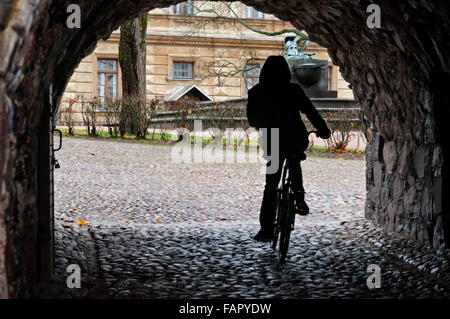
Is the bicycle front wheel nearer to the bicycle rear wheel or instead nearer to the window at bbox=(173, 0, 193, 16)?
the bicycle rear wheel

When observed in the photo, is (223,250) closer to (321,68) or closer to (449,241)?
(449,241)

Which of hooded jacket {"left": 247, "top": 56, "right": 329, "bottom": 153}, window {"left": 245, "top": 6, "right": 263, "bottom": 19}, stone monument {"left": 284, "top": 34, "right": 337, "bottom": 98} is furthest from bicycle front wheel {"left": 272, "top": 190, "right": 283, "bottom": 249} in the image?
window {"left": 245, "top": 6, "right": 263, "bottom": 19}

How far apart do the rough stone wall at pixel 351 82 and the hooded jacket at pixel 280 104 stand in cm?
77

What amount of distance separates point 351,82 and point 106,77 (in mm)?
23510

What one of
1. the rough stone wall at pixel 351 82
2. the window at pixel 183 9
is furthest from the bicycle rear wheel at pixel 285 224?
the window at pixel 183 9

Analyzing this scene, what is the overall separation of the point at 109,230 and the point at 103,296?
9.25 feet

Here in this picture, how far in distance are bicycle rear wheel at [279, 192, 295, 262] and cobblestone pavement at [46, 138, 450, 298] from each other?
17 centimetres

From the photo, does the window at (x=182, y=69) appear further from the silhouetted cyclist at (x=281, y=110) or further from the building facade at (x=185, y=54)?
the silhouetted cyclist at (x=281, y=110)

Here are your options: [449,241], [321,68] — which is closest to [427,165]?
[449,241]

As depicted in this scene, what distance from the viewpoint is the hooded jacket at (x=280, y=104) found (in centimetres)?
607

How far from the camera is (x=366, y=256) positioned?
20.9ft

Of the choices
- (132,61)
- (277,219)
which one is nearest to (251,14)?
(132,61)

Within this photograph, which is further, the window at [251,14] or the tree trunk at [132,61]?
the window at [251,14]

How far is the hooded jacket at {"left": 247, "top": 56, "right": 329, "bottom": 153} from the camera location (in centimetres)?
607
